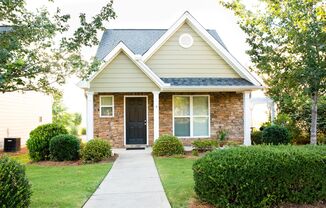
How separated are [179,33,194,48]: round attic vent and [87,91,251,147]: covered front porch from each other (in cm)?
225

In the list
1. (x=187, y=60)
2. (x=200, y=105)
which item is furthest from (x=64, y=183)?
(x=200, y=105)

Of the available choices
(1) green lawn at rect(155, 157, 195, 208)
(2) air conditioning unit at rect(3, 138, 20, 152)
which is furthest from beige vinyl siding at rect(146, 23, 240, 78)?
(2) air conditioning unit at rect(3, 138, 20, 152)

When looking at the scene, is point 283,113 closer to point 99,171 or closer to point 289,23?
point 289,23

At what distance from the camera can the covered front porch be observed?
15594mm

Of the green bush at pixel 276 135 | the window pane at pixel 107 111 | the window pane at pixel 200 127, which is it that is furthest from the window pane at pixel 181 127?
the green bush at pixel 276 135

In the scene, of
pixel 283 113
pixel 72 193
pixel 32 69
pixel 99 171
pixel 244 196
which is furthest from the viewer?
pixel 283 113

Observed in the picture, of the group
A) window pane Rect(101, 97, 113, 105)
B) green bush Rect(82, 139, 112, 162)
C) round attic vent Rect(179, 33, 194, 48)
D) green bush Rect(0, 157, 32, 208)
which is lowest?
green bush Rect(82, 139, 112, 162)

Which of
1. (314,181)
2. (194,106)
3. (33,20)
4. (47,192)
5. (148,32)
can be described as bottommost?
(47,192)

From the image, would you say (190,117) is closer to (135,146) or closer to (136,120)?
(136,120)

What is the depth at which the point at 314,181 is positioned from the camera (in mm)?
6012

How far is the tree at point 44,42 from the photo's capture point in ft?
24.5

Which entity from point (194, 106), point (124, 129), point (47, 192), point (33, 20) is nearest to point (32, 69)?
point (33, 20)

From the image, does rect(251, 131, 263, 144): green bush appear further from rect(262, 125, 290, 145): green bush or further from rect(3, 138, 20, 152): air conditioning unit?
rect(3, 138, 20, 152): air conditioning unit

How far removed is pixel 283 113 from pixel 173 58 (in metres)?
7.00
